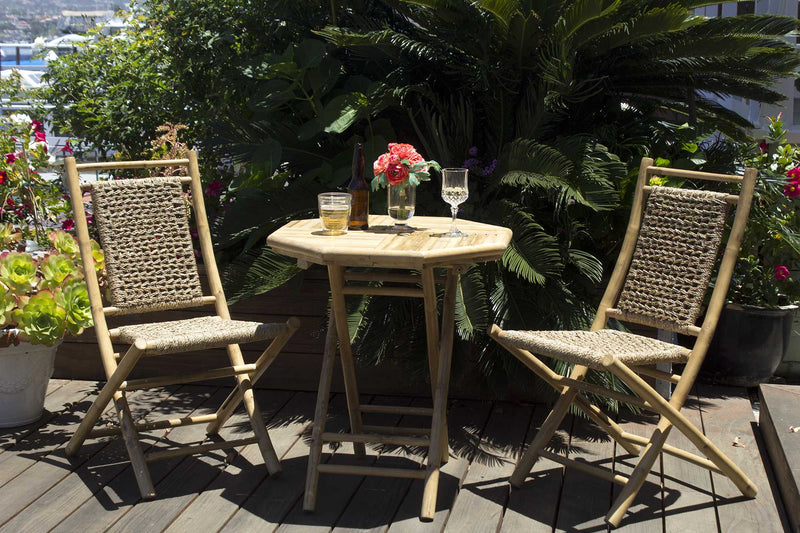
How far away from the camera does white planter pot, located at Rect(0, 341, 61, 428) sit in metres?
3.40

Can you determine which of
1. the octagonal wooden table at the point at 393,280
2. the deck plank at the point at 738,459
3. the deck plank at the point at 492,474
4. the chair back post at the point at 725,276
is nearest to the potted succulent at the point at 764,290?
the deck plank at the point at 738,459

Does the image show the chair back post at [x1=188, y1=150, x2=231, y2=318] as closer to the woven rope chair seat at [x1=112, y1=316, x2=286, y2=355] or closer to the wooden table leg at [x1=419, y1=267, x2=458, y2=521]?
the woven rope chair seat at [x1=112, y1=316, x2=286, y2=355]

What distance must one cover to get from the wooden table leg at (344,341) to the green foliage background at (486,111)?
1.38 feet

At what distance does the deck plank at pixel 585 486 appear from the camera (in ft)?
8.86

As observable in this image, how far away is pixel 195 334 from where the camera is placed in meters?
2.82

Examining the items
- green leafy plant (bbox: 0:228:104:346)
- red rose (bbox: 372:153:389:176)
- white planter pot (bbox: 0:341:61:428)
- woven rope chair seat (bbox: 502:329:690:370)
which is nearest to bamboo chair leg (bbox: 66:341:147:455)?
white planter pot (bbox: 0:341:61:428)

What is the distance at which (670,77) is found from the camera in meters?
4.17

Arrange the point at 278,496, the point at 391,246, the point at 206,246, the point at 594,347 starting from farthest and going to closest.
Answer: the point at 206,246, the point at 278,496, the point at 594,347, the point at 391,246

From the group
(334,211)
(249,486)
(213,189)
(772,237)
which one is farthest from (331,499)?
(772,237)

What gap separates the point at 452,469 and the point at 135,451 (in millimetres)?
1074

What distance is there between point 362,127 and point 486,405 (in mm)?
1377

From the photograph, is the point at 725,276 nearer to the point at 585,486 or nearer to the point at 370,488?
the point at 585,486

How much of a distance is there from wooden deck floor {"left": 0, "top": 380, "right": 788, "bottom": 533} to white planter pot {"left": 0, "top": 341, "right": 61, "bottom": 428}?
73mm

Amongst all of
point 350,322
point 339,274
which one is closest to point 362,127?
point 350,322
